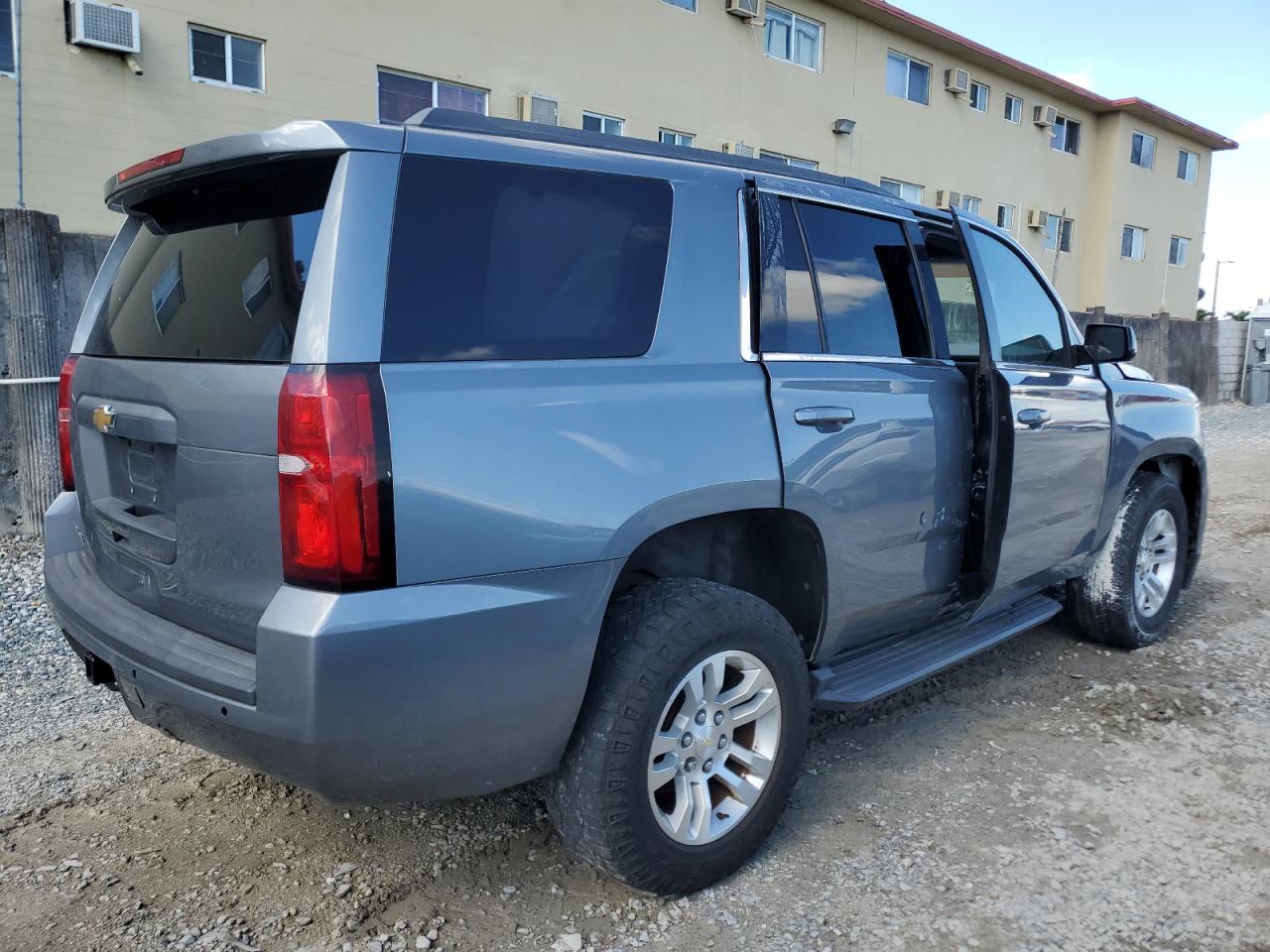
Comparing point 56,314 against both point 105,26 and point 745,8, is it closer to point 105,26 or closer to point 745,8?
point 105,26

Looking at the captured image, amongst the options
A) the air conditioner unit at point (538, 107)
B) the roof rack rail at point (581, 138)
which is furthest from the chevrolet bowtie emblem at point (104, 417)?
the air conditioner unit at point (538, 107)

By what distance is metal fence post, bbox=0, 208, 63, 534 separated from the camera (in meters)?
5.36

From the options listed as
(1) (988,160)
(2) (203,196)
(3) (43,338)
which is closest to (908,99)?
(1) (988,160)

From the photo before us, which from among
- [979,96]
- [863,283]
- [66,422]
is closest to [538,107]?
[863,283]

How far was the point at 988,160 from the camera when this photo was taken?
67.1 ft

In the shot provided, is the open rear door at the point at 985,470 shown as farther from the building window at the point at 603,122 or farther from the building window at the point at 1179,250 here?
the building window at the point at 1179,250

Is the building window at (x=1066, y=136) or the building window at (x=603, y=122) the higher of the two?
the building window at (x=1066, y=136)

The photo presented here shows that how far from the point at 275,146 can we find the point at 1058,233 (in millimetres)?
24211

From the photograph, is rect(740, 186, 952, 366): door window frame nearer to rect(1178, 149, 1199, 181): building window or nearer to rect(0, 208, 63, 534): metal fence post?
rect(0, 208, 63, 534): metal fence post

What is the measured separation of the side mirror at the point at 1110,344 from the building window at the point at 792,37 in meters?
12.8

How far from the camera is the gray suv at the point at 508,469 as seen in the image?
6.56 feet

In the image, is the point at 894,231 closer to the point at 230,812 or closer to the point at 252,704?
the point at 252,704

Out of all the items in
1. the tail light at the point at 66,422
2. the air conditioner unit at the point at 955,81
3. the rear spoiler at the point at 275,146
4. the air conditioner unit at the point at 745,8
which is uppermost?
the air conditioner unit at the point at 955,81

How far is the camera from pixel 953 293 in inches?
140
